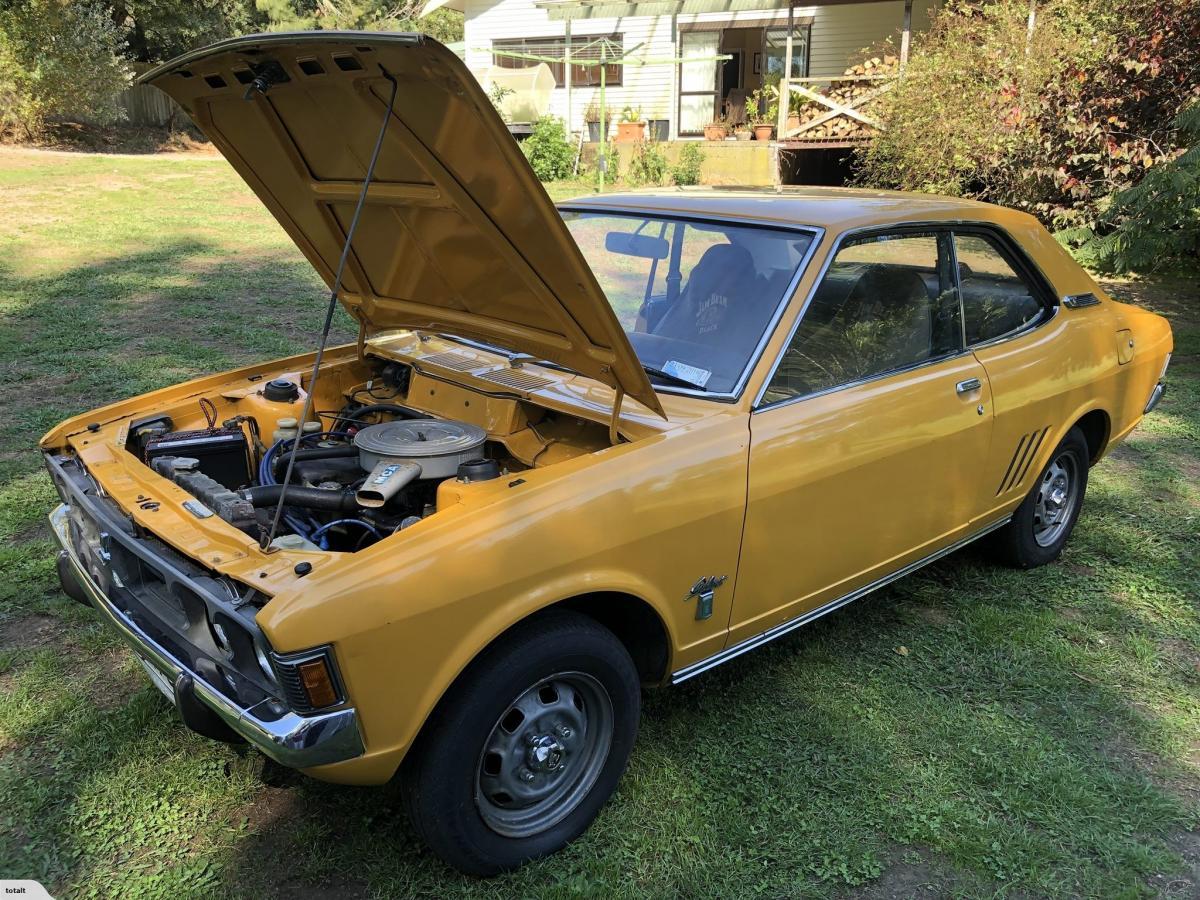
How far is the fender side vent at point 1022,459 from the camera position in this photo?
361 cm

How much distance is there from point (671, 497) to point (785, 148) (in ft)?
45.6

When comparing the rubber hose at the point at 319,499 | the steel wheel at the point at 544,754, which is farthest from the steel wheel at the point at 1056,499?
the rubber hose at the point at 319,499

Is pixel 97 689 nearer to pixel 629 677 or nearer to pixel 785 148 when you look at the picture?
pixel 629 677

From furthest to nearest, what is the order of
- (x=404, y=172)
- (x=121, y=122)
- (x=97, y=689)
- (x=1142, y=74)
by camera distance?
(x=121, y=122) → (x=1142, y=74) → (x=97, y=689) → (x=404, y=172)

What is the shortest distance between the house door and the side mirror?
54.5 feet

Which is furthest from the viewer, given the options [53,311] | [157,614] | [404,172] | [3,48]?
[3,48]

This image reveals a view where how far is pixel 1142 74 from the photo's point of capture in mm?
9820

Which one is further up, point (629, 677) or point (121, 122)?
point (121, 122)

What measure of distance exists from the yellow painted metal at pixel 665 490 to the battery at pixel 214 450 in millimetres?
128

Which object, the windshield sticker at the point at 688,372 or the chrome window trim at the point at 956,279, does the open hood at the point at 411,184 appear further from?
the chrome window trim at the point at 956,279

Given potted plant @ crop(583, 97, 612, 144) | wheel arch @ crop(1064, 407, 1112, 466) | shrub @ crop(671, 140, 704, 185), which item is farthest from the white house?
wheel arch @ crop(1064, 407, 1112, 466)

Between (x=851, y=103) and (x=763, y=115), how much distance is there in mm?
3840

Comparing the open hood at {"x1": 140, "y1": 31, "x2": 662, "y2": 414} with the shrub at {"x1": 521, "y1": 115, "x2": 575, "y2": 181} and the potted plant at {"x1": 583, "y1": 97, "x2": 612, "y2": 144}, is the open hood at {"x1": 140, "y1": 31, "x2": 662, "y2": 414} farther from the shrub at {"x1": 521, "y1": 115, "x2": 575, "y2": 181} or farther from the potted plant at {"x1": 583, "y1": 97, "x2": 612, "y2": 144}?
the potted plant at {"x1": 583, "y1": 97, "x2": 612, "y2": 144}

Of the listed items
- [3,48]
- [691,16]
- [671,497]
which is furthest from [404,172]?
[3,48]
